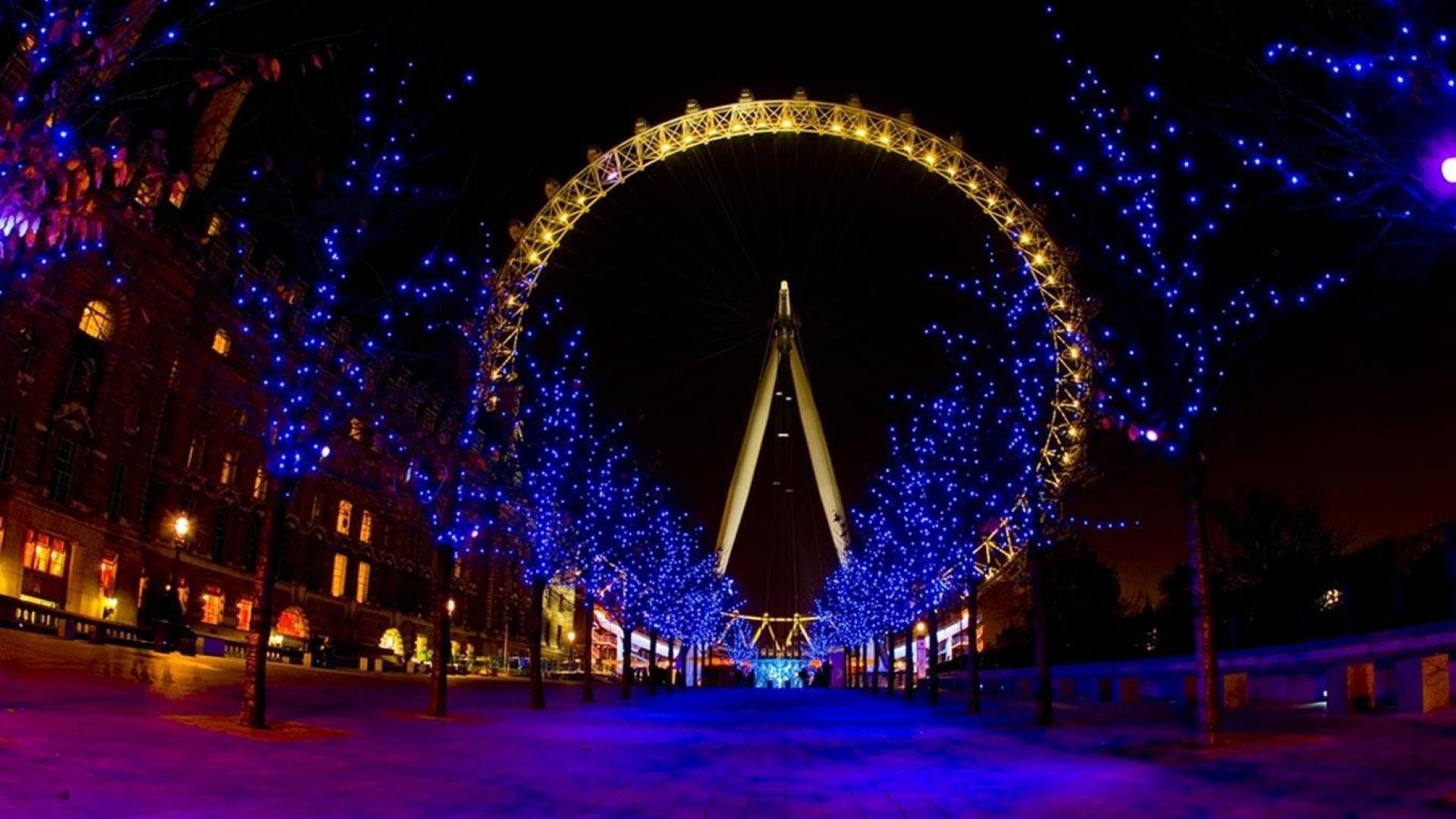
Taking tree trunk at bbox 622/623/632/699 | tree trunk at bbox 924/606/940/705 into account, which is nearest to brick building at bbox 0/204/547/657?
tree trunk at bbox 622/623/632/699

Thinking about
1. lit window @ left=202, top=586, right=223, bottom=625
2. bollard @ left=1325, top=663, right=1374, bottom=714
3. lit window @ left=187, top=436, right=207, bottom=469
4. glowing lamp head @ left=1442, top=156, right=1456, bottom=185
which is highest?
lit window @ left=187, top=436, right=207, bottom=469

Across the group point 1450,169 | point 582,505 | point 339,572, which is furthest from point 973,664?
point 339,572

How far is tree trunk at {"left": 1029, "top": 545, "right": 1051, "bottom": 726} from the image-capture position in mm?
26281

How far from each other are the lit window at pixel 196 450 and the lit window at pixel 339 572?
17.0 meters

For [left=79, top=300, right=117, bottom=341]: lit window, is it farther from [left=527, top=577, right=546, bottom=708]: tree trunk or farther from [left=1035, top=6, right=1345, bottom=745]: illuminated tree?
[left=1035, top=6, right=1345, bottom=745]: illuminated tree

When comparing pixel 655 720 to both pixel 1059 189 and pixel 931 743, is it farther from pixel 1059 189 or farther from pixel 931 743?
pixel 1059 189

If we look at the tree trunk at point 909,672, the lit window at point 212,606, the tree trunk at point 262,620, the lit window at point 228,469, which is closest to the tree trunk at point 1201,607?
the tree trunk at point 262,620

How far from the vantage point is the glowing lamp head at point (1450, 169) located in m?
9.62

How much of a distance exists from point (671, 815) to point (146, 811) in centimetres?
440

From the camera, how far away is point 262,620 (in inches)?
719

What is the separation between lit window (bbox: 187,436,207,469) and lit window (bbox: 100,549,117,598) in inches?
310

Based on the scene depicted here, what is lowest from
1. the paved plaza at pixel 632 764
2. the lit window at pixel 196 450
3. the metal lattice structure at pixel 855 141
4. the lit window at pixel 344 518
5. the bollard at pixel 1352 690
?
the paved plaza at pixel 632 764

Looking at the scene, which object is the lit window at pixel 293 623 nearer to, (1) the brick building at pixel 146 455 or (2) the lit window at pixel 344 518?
(1) the brick building at pixel 146 455

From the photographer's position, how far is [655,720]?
99.6 feet
